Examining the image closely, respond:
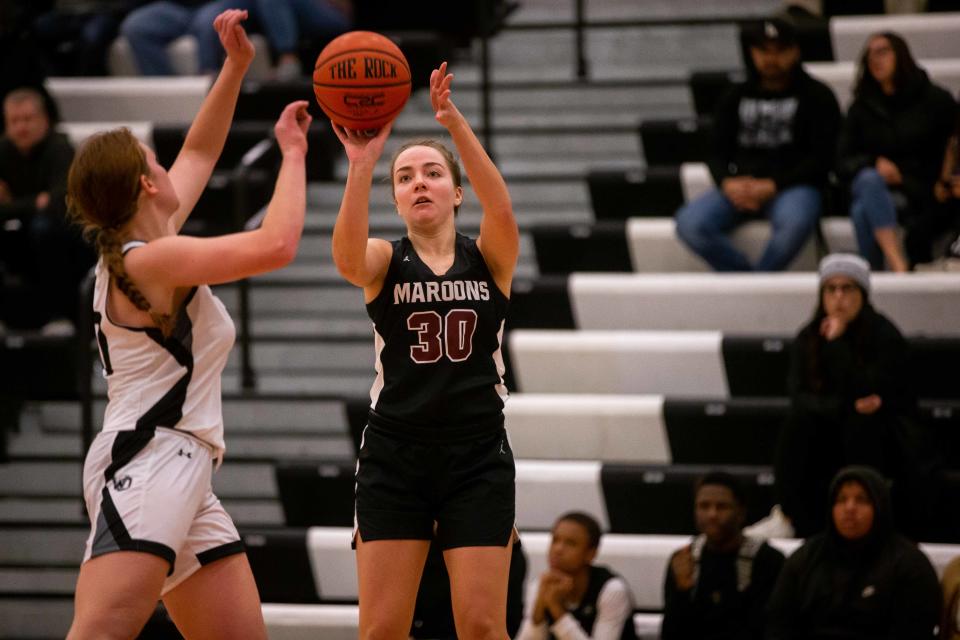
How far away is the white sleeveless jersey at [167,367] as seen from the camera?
3693 millimetres

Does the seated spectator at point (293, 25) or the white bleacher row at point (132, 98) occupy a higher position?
the seated spectator at point (293, 25)

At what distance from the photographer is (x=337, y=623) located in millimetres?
6383

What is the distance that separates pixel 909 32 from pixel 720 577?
3806mm

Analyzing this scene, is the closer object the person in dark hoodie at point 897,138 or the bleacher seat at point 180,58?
the person in dark hoodie at point 897,138

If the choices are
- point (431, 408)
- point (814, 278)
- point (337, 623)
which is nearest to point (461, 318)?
point (431, 408)

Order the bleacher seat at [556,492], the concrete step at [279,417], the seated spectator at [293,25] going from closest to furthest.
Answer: the bleacher seat at [556,492] < the concrete step at [279,417] < the seated spectator at [293,25]

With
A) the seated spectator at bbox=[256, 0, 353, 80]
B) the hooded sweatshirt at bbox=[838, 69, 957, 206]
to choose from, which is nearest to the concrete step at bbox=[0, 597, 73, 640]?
the seated spectator at bbox=[256, 0, 353, 80]

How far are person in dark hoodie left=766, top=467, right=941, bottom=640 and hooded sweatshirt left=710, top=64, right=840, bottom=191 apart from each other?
6.68 feet

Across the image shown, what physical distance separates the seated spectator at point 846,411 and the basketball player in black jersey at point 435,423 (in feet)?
8.40

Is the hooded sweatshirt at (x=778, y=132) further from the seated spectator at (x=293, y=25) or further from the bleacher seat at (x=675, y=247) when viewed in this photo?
the seated spectator at (x=293, y=25)

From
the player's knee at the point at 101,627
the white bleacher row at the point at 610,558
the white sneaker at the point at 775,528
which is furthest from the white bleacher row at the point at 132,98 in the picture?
the player's knee at the point at 101,627

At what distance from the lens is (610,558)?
6473 mm

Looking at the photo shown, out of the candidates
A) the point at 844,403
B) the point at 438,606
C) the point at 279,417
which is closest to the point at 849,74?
the point at 844,403

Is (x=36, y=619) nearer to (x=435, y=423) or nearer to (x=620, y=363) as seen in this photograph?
Answer: (x=620, y=363)
